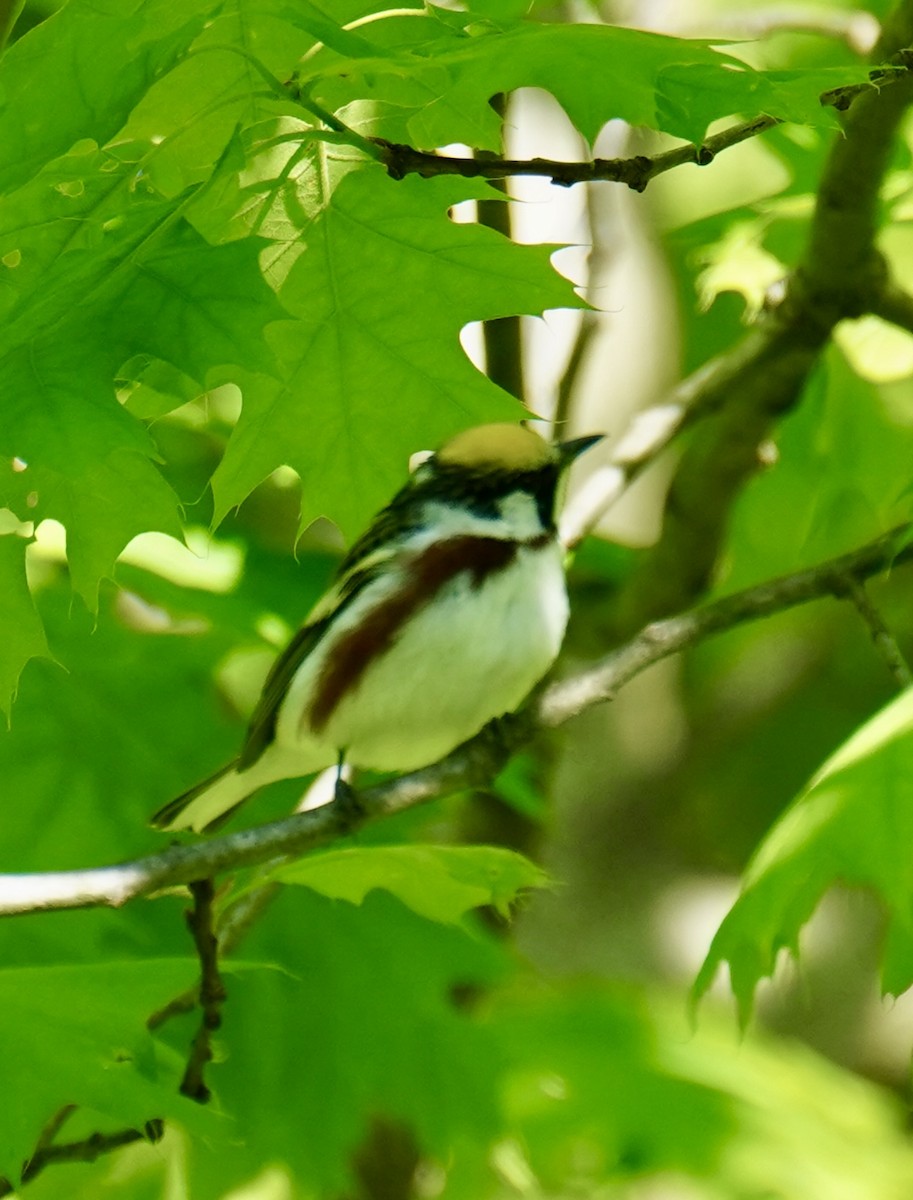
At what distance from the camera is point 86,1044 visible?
165 centimetres

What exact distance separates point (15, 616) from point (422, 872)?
58 cm

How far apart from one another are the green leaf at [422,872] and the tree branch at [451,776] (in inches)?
2.7

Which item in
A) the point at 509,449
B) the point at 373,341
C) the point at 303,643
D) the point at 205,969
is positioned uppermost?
the point at 373,341

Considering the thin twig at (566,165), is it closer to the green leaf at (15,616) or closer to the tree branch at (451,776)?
the tree branch at (451,776)

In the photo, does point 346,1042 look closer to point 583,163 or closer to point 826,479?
point 826,479

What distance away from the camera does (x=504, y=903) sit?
1808mm

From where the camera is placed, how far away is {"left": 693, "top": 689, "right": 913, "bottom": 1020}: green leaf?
1.56 metres

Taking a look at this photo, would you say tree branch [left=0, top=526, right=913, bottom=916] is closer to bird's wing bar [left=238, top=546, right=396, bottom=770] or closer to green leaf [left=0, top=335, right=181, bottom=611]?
green leaf [left=0, top=335, right=181, bottom=611]

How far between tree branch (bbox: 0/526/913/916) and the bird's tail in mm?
557

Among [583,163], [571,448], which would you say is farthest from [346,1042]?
[583,163]

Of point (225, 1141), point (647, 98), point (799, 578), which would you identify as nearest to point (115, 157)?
point (647, 98)

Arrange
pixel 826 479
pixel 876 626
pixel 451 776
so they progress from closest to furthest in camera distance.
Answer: pixel 876 626 < pixel 451 776 < pixel 826 479

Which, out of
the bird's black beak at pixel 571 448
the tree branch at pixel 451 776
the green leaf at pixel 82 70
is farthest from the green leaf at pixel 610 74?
the bird's black beak at pixel 571 448

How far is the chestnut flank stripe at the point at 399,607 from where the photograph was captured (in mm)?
2404
